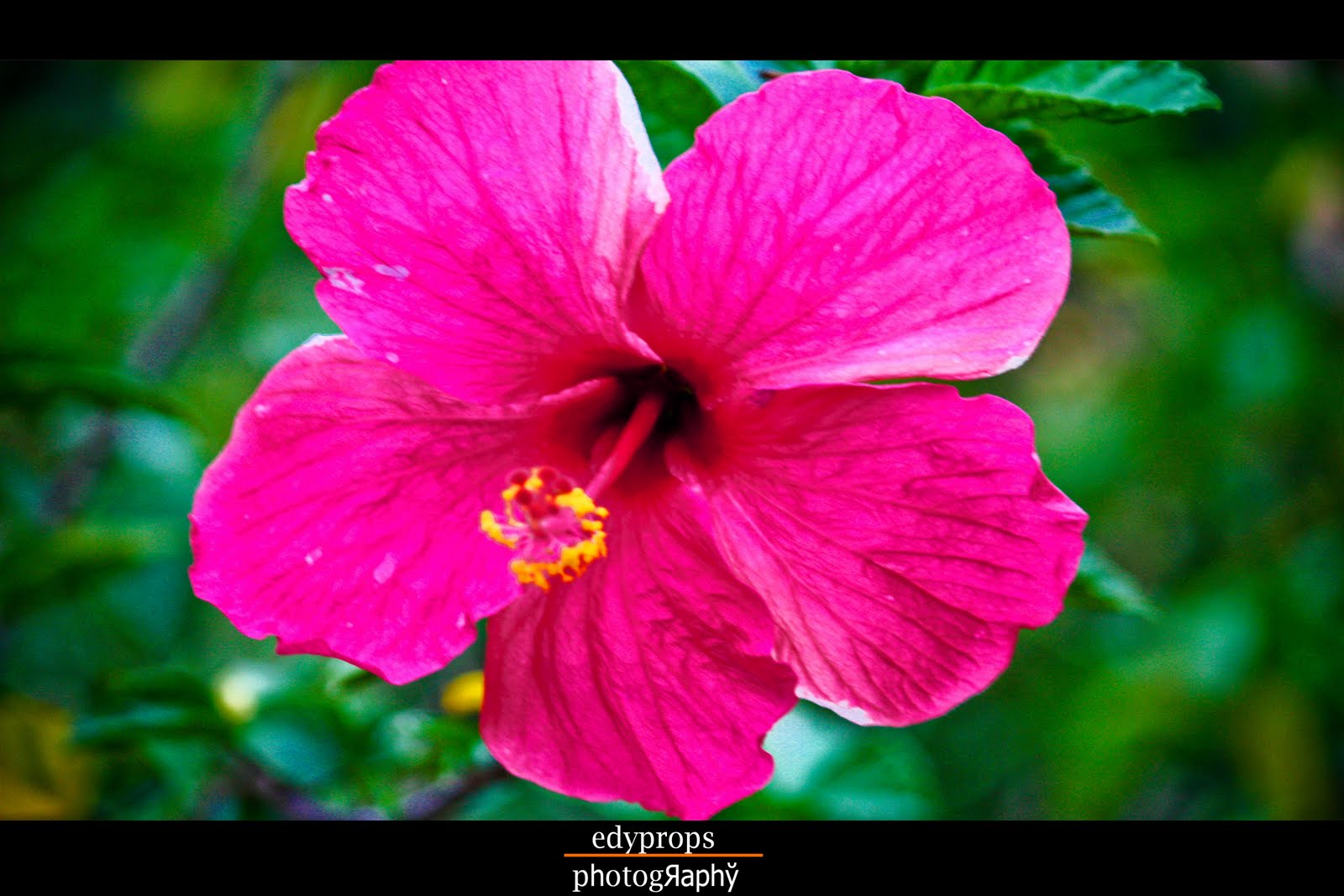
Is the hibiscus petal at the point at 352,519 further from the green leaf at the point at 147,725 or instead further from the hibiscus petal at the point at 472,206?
the green leaf at the point at 147,725

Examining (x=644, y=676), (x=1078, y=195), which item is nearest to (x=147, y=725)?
(x=644, y=676)

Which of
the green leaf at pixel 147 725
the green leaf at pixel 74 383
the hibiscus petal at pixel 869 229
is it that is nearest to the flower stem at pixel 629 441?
the hibiscus petal at pixel 869 229

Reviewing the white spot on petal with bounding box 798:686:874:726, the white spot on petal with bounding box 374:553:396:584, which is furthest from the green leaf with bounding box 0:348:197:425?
the white spot on petal with bounding box 798:686:874:726

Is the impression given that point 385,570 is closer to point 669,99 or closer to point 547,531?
point 547,531

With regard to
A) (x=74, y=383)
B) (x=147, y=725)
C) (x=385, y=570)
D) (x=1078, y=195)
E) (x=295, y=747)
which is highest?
(x=1078, y=195)

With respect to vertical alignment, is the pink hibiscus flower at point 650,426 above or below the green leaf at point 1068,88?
below

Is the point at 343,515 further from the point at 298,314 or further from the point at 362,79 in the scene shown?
the point at 298,314
